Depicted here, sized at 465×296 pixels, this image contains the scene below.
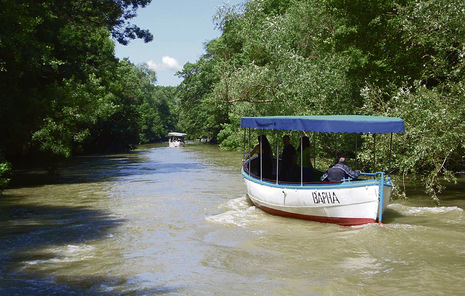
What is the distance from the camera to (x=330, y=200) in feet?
40.9

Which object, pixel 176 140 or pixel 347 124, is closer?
pixel 347 124

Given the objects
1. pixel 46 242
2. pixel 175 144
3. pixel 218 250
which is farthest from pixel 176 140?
pixel 218 250

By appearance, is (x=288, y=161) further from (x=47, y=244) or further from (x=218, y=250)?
(x=47, y=244)

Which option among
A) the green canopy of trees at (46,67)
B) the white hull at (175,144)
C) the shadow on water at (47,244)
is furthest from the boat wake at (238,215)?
the white hull at (175,144)

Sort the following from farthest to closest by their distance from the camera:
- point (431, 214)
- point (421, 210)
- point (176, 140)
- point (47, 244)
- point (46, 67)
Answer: point (176, 140)
point (46, 67)
point (421, 210)
point (431, 214)
point (47, 244)

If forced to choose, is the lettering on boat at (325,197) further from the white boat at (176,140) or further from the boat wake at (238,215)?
the white boat at (176,140)

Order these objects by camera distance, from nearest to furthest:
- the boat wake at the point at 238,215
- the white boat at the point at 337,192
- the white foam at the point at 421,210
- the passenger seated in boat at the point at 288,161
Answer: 1. the white boat at the point at 337,192
2. the boat wake at the point at 238,215
3. the white foam at the point at 421,210
4. the passenger seated in boat at the point at 288,161

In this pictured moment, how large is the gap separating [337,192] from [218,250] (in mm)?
3361

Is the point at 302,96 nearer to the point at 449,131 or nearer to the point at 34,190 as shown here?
the point at 449,131

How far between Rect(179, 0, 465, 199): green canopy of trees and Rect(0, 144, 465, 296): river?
82.4 inches

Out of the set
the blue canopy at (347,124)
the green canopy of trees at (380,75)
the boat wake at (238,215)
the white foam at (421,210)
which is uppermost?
the green canopy of trees at (380,75)

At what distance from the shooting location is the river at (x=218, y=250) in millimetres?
8391

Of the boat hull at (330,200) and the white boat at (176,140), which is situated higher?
the boat hull at (330,200)

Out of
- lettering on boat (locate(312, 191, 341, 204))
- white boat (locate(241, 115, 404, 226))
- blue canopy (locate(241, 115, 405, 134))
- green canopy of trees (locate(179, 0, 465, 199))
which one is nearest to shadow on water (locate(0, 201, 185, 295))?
white boat (locate(241, 115, 404, 226))
